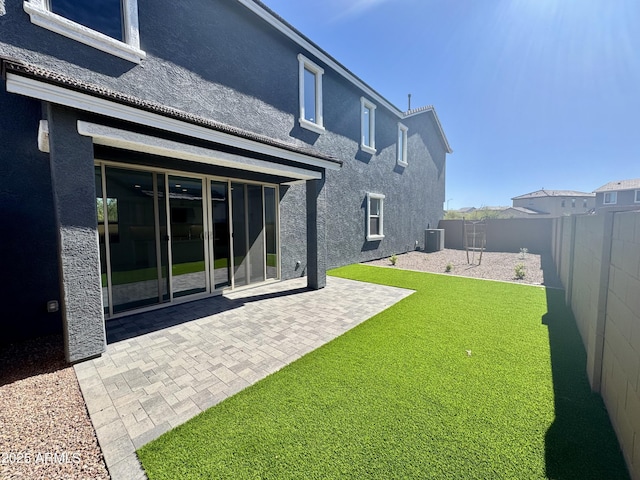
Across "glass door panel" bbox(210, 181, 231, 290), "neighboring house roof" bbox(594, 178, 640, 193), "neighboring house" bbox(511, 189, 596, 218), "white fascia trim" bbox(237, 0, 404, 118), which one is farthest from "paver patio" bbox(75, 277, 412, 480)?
"neighboring house" bbox(511, 189, 596, 218)

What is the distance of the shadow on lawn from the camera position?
2.04m

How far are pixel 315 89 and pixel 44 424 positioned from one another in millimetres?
10318

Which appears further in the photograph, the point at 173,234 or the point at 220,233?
the point at 220,233

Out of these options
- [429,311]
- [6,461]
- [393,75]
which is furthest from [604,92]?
[6,461]

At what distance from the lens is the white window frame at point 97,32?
4.16m

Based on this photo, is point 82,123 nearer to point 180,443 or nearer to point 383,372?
point 180,443

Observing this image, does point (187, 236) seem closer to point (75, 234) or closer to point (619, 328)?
point (75, 234)

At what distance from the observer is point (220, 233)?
6.93 meters

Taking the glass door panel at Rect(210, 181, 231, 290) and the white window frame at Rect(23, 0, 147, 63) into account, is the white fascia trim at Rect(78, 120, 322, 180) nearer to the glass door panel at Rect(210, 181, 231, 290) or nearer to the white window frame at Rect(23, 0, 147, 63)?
the glass door panel at Rect(210, 181, 231, 290)

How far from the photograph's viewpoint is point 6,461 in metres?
2.15

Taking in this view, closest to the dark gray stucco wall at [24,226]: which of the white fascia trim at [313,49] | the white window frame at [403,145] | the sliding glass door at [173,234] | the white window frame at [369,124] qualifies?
the sliding glass door at [173,234]

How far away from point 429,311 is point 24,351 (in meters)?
7.17

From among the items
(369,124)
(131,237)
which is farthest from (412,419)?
(369,124)

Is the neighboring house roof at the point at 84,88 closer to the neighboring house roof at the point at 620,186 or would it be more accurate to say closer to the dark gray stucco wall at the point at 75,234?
the dark gray stucco wall at the point at 75,234
